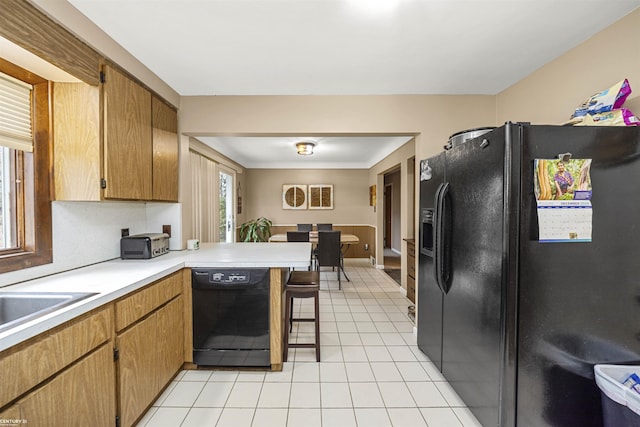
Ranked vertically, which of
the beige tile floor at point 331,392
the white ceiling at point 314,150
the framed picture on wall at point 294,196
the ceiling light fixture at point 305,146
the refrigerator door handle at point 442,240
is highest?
the white ceiling at point 314,150

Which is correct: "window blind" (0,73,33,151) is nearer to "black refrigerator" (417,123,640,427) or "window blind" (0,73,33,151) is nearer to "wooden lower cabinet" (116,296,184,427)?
"wooden lower cabinet" (116,296,184,427)

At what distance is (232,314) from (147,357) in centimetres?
58

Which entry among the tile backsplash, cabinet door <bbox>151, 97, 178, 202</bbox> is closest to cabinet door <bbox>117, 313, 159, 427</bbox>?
the tile backsplash

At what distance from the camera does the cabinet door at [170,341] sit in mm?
1777

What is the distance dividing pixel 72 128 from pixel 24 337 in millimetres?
1283

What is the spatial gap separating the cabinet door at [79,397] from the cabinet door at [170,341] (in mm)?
409

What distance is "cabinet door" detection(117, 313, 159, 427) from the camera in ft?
4.71

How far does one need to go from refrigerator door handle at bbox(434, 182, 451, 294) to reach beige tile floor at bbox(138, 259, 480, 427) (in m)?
0.76

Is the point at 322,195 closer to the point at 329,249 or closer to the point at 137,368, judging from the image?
the point at 329,249

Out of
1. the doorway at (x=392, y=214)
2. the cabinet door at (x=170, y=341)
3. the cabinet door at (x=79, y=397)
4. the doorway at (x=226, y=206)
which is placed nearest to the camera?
the cabinet door at (x=79, y=397)

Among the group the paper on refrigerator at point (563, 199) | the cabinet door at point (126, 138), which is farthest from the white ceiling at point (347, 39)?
the paper on refrigerator at point (563, 199)

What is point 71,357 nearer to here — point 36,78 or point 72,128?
point 72,128

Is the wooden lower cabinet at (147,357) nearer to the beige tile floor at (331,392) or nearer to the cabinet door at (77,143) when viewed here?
the beige tile floor at (331,392)

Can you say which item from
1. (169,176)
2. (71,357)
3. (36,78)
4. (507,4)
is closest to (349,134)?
(507,4)
